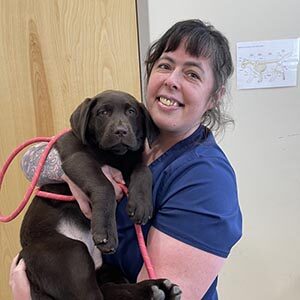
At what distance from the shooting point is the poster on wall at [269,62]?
178cm

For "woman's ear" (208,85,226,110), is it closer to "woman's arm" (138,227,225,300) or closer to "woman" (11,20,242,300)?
"woman" (11,20,242,300)

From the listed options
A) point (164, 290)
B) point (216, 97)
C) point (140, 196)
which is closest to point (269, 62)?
point (216, 97)

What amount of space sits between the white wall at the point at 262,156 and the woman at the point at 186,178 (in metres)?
0.69

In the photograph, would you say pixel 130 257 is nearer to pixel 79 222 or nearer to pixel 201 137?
pixel 79 222

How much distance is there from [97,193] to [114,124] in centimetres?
18

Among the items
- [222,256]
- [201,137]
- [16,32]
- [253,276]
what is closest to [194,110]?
[201,137]

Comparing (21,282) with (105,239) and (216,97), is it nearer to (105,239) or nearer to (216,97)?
(105,239)

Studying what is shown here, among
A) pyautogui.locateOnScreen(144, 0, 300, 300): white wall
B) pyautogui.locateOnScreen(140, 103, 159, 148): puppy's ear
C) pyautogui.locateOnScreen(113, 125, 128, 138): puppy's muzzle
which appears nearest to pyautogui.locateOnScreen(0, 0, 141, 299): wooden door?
pyautogui.locateOnScreen(144, 0, 300, 300): white wall

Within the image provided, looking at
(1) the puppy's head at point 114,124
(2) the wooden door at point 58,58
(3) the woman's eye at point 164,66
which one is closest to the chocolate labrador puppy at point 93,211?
(1) the puppy's head at point 114,124

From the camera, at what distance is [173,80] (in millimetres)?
1052

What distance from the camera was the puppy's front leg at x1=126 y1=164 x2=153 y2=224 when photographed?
906 millimetres

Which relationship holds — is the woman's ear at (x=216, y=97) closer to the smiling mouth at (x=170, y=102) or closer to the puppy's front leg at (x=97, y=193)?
the smiling mouth at (x=170, y=102)

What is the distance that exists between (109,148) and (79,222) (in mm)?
190

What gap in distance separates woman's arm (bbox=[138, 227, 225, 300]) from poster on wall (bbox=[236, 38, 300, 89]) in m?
1.07
